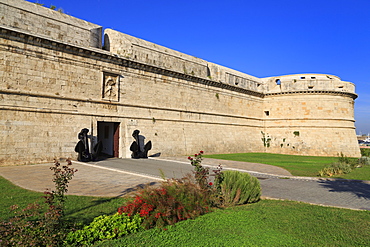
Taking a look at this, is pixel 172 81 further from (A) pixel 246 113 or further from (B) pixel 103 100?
(A) pixel 246 113

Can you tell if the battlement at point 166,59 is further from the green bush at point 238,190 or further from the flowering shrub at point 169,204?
the flowering shrub at point 169,204

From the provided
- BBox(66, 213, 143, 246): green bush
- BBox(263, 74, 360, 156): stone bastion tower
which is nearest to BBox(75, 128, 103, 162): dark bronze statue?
BBox(66, 213, 143, 246): green bush

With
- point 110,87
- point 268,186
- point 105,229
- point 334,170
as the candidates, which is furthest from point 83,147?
point 334,170

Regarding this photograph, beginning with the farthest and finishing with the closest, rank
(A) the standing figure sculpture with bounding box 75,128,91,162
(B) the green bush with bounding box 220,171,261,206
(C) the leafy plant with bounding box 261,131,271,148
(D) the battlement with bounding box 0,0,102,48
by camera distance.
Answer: (C) the leafy plant with bounding box 261,131,271,148 < (A) the standing figure sculpture with bounding box 75,128,91,162 < (D) the battlement with bounding box 0,0,102,48 < (B) the green bush with bounding box 220,171,261,206

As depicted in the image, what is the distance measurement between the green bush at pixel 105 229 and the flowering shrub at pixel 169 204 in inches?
7.5

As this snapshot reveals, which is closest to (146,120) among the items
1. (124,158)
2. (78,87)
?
(124,158)

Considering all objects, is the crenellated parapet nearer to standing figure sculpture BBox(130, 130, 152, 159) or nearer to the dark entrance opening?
standing figure sculpture BBox(130, 130, 152, 159)

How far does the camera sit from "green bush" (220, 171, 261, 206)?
6648 mm

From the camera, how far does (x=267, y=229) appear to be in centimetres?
480

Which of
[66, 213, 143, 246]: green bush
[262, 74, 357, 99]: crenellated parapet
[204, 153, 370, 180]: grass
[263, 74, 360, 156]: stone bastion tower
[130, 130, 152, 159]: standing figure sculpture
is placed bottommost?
[204, 153, 370, 180]: grass

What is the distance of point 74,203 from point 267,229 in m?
4.14

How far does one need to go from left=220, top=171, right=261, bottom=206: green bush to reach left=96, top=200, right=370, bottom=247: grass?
0.54 m

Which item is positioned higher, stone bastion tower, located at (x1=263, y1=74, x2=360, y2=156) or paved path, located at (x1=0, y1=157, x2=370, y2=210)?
stone bastion tower, located at (x1=263, y1=74, x2=360, y2=156)

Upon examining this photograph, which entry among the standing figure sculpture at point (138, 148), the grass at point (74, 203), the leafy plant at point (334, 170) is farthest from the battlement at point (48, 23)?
the leafy plant at point (334, 170)
